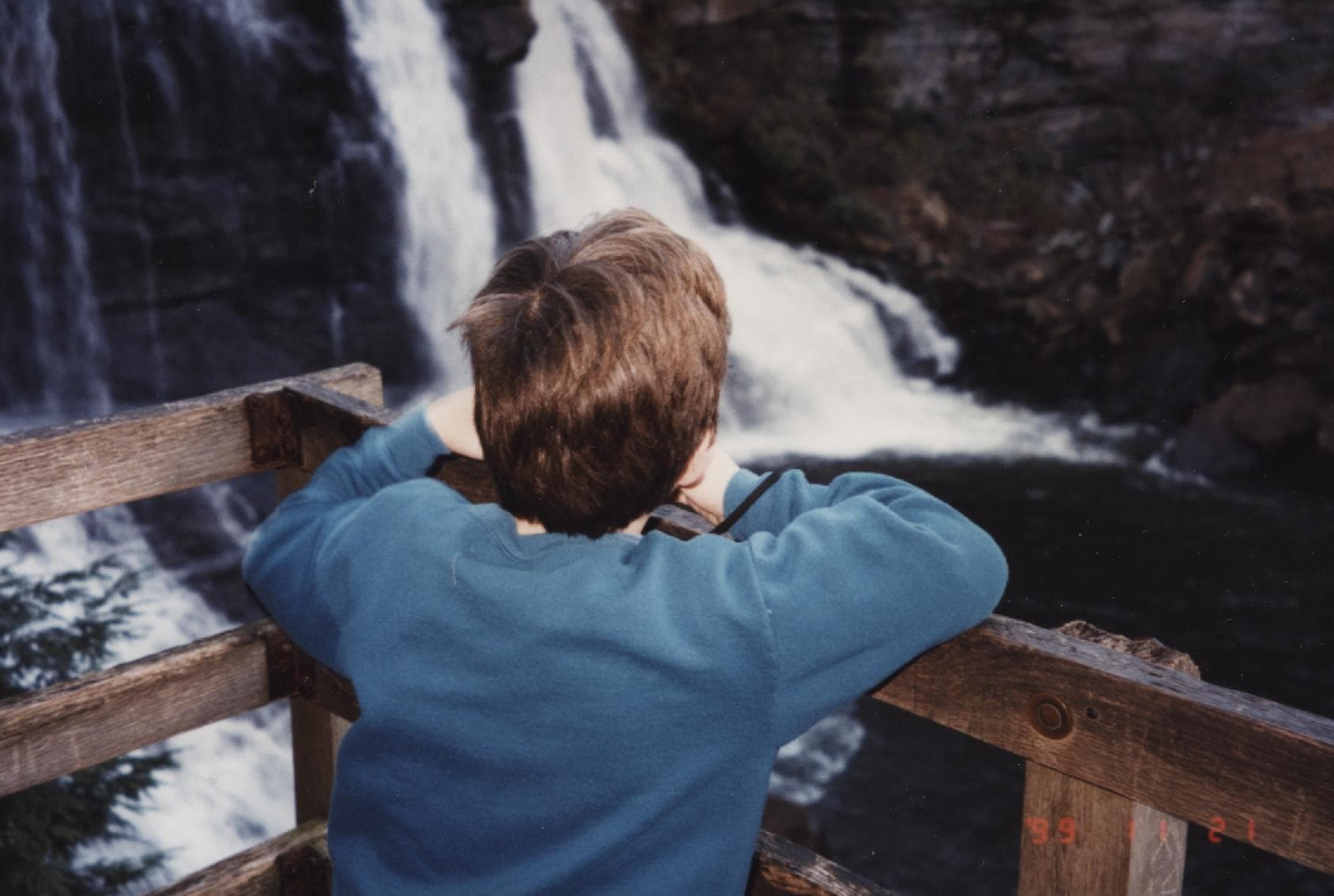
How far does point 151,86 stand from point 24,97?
2.84ft

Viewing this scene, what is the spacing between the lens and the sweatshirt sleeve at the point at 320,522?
1.61 meters

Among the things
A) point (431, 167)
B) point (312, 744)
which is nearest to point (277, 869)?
point (312, 744)

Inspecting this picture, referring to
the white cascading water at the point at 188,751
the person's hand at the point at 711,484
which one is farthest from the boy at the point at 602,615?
the white cascading water at the point at 188,751

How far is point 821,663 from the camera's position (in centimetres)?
135

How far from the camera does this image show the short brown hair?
1374 millimetres

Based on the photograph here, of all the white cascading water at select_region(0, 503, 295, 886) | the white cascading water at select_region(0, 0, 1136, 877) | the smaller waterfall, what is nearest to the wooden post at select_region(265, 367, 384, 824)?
the white cascading water at select_region(0, 503, 295, 886)

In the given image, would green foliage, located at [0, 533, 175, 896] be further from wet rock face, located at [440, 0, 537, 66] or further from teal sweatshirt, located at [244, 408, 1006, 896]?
wet rock face, located at [440, 0, 537, 66]

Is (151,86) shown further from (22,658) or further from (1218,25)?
(1218,25)

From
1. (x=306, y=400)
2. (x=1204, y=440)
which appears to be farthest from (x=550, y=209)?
(x=306, y=400)

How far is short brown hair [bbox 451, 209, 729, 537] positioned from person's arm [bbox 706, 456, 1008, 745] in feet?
0.53

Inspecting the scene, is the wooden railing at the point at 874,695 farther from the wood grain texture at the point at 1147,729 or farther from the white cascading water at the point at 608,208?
the white cascading water at the point at 608,208

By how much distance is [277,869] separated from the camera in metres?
2.25

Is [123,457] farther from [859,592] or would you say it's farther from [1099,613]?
[1099,613]
